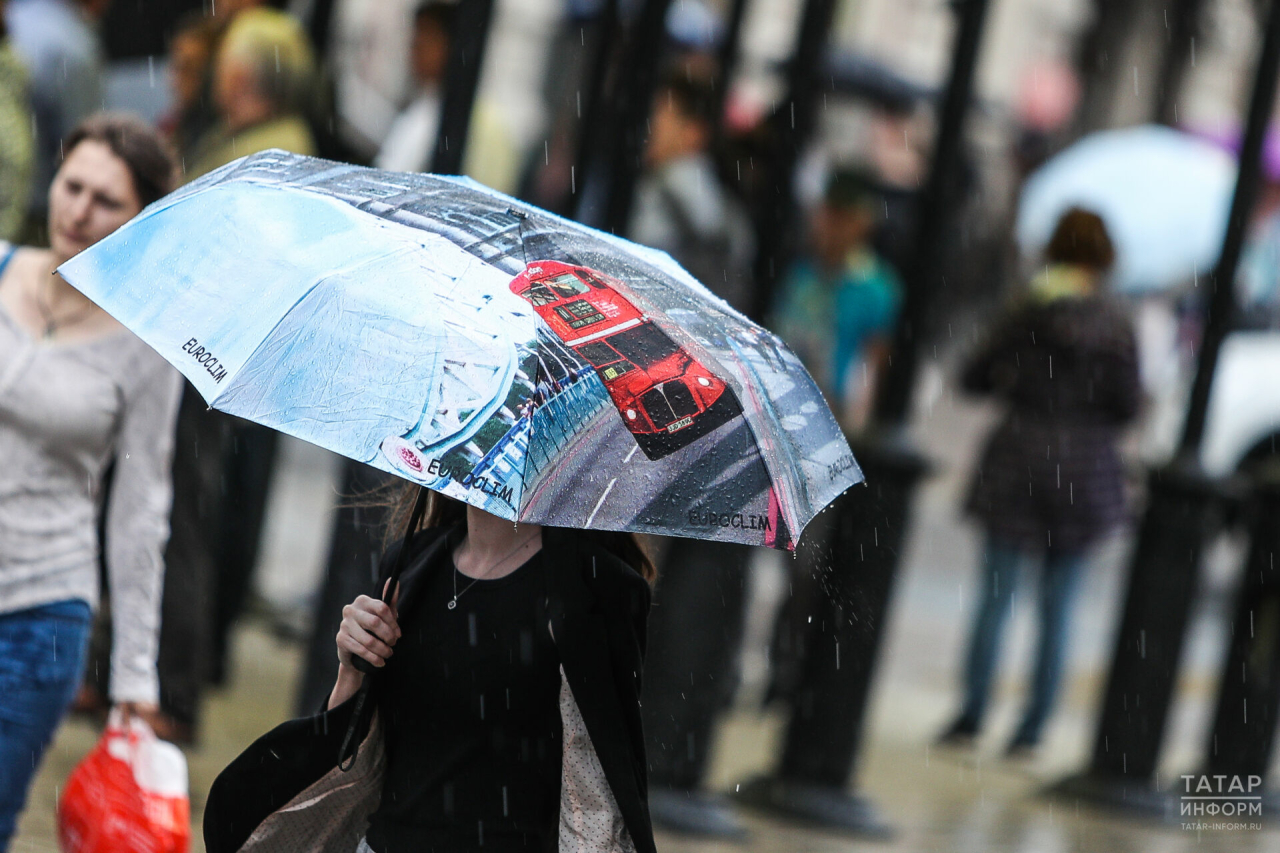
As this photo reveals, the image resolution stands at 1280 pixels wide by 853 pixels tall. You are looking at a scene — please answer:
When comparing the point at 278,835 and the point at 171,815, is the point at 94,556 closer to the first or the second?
the point at 171,815

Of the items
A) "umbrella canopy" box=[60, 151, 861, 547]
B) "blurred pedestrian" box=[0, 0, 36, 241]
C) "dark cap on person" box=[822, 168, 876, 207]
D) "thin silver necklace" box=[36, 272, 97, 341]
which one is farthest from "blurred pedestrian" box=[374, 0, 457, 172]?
"umbrella canopy" box=[60, 151, 861, 547]

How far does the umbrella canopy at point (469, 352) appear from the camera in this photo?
9.12 feet

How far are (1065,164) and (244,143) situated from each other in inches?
297

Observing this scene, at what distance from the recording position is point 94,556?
393 cm

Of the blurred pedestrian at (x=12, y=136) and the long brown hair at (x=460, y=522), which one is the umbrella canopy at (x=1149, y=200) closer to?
the blurred pedestrian at (x=12, y=136)

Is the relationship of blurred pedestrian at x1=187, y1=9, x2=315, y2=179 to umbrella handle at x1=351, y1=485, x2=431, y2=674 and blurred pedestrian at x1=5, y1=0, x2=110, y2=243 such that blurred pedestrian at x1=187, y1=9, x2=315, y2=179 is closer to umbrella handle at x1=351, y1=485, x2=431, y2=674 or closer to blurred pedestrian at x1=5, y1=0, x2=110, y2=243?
blurred pedestrian at x1=5, y1=0, x2=110, y2=243

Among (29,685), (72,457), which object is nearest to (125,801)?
(29,685)

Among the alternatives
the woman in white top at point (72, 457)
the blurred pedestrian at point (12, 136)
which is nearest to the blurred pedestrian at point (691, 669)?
the blurred pedestrian at point (12, 136)

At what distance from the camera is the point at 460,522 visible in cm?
326

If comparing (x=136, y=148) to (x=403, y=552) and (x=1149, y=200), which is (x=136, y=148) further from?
(x=1149, y=200)

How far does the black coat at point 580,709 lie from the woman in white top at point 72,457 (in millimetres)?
758

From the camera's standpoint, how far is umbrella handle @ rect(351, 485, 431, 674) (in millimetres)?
3166

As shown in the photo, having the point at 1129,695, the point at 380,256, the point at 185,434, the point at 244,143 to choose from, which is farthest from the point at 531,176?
the point at 380,256

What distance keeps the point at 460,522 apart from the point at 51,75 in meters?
4.23
